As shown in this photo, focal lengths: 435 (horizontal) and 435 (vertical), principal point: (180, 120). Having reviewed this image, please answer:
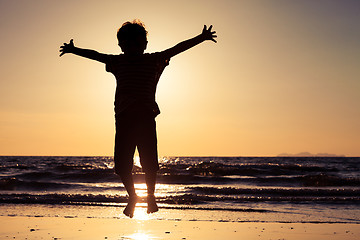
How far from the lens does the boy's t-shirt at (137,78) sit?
12.9 feet

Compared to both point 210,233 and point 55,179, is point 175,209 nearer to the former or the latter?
point 210,233

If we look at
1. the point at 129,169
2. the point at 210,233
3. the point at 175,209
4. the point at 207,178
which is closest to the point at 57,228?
the point at 210,233

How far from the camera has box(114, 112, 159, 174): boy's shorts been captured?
4000 millimetres

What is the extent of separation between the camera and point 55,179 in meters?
30.3

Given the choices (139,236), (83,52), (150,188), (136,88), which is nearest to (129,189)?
(150,188)

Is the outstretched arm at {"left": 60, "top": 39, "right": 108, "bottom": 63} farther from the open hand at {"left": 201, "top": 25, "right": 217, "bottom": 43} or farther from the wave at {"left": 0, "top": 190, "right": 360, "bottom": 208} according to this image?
the wave at {"left": 0, "top": 190, "right": 360, "bottom": 208}

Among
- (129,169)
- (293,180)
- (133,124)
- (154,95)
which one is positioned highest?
(154,95)

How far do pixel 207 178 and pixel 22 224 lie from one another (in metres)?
20.0

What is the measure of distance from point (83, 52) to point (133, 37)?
591mm

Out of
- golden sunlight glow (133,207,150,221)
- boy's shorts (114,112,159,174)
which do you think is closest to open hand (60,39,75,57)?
boy's shorts (114,112,159,174)

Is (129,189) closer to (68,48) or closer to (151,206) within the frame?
(151,206)

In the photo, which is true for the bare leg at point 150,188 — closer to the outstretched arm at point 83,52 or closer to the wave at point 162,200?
the outstretched arm at point 83,52

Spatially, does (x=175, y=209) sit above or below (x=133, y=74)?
below

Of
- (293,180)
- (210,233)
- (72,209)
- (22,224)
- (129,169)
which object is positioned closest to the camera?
(129,169)
